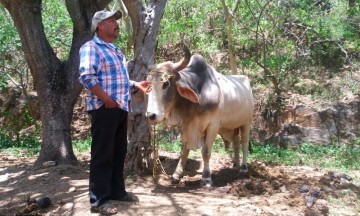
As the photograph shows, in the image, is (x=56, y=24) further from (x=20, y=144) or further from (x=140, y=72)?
(x=140, y=72)

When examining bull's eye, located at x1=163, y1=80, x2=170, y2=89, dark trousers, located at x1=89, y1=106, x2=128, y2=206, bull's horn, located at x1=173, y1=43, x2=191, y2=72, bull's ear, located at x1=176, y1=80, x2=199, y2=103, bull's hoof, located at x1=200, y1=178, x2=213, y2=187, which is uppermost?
bull's horn, located at x1=173, y1=43, x2=191, y2=72

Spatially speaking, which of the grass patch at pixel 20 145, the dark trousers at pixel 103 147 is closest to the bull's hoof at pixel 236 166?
the dark trousers at pixel 103 147

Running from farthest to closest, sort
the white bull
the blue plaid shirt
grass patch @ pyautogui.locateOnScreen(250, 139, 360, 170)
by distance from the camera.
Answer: grass patch @ pyautogui.locateOnScreen(250, 139, 360, 170)
the white bull
the blue plaid shirt

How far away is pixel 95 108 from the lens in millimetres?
3854

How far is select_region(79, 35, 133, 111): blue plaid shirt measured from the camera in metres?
3.70

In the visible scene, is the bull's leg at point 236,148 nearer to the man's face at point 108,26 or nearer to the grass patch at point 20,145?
the man's face at point 108,26

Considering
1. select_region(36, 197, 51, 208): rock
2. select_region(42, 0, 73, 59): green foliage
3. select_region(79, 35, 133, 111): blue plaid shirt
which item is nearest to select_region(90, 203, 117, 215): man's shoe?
select_region(36, 197, 51, 208): rock

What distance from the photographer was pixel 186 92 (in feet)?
16.3

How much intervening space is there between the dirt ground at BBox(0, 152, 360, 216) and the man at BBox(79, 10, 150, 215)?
29cm

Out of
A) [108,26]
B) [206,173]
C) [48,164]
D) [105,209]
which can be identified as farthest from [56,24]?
[105,209]

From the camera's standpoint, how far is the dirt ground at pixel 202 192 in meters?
4.27

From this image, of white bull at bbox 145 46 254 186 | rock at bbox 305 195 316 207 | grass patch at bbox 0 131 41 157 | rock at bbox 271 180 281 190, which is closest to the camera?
rock at bbox 305 195 316 207

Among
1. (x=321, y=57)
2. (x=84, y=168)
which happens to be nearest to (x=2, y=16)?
(x=84, y=168)

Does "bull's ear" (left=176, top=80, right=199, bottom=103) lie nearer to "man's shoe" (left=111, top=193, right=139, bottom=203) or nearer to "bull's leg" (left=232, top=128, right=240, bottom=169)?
"man's shoe" (left=111, top=193, right=139, bottom=203)
